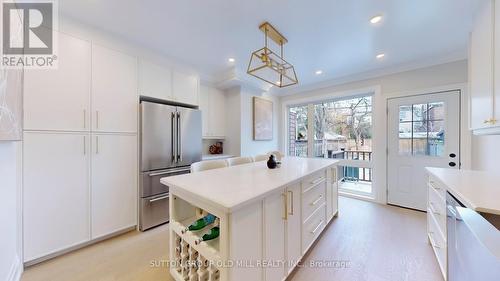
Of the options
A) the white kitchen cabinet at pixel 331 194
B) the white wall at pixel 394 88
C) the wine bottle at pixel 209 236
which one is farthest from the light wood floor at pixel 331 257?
the white wall at pixel 394 88

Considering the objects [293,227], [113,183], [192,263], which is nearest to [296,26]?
[293,227]

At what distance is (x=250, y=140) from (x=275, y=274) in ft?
9.36

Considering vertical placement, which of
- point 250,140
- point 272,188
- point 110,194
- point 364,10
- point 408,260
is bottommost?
point 408,260

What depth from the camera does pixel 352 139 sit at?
3.81 m

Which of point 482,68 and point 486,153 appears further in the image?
point 486,153

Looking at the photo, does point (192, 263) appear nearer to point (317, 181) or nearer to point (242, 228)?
point (242, 228)

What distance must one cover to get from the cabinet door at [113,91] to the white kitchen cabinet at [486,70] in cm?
342

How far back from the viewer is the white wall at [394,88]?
8.67 ft

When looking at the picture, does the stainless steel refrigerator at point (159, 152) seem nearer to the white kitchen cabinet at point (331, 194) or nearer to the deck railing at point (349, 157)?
the white kitchen cabinet at point (331, 194)

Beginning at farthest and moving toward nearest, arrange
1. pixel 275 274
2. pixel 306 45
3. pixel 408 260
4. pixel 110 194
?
pixel 306 45, pixel 110 194, pixel 408 260, pixel 275 274

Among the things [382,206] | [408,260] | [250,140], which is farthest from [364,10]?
[382,206]

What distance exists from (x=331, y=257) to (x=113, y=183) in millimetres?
2575

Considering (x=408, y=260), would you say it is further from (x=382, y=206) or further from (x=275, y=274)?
(x=382, y=206)

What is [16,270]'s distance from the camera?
58.4 inches
